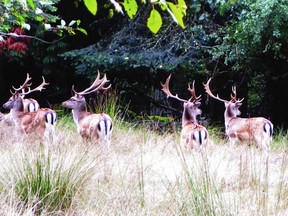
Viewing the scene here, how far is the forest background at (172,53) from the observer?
11.5 metres

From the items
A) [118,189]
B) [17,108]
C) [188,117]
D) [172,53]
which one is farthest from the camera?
[172,53]

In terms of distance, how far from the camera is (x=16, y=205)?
4.82m

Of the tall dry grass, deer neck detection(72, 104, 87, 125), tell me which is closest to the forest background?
deer neck detection(72, 104, 87, 125)

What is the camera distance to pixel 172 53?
13.0 meters

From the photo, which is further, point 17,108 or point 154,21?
point 17,108

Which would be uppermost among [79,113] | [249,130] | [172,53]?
[172,53]

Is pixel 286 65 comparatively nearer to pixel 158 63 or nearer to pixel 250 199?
pixel 158 63

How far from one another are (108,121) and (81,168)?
3233mm

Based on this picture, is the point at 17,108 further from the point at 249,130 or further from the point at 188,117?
the point at 249,130

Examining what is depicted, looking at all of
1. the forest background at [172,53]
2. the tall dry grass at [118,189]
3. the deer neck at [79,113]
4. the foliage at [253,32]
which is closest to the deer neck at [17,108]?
the deer neck at [79,113]

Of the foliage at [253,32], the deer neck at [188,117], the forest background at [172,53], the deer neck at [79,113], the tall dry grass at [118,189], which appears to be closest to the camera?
the tall dry grass at [118,189]

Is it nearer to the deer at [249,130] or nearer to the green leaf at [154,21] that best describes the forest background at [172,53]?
the deer at [249,130]

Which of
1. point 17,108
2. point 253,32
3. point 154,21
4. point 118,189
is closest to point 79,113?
point 17,108

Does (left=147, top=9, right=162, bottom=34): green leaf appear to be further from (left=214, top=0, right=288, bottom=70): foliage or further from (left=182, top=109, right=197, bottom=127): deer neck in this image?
(left=182, top=109, right=197, bottom=127): deer neck
